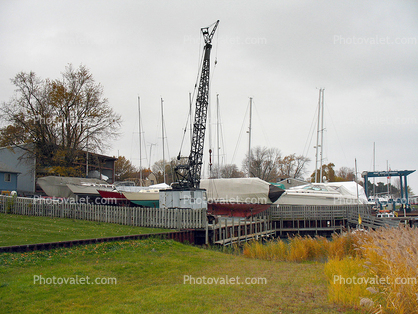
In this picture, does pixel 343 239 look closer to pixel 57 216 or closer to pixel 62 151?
pixel 57 216

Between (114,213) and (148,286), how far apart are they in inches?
520

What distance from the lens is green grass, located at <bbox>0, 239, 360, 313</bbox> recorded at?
7.23 m

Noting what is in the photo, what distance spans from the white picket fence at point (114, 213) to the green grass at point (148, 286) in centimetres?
610

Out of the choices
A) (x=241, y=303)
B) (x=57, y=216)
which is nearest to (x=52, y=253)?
(x=241, y=303)

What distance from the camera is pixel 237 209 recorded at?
106 feet

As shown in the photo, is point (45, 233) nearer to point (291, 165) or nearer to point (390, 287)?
point (390, 287)

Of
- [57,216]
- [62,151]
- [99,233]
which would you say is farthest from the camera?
[62,151]

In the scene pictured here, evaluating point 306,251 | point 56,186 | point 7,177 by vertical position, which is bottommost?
point 306,251

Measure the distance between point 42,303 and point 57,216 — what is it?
17633mm

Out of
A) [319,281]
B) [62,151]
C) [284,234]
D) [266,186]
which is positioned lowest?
[284,234]

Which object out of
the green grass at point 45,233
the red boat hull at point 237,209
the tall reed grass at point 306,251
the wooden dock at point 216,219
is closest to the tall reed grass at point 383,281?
the tall reed grass at point 306,251

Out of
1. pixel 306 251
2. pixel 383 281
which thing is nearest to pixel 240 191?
pixel 306 251

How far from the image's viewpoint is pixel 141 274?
10156 mm

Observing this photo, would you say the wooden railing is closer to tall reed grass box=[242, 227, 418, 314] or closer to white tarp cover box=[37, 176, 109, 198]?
white tarp cover box=[37, 176, 109, 198]
